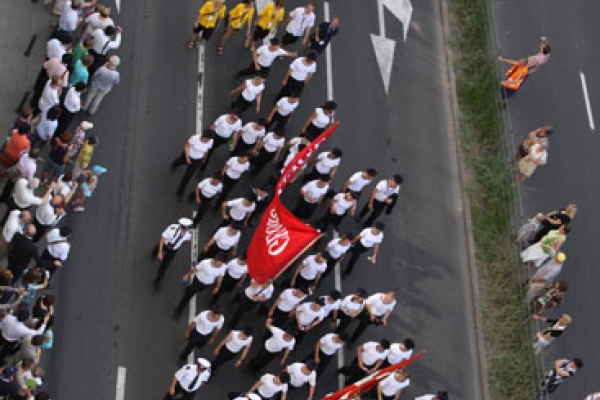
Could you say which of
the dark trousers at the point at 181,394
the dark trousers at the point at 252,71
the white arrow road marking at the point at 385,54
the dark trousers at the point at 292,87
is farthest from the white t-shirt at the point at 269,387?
the white arrow road marking at the point at 385,54

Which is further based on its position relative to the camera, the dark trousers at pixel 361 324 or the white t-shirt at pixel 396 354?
the dark trousers at pixel 361 324

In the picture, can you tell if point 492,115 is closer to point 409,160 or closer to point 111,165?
point 409,160

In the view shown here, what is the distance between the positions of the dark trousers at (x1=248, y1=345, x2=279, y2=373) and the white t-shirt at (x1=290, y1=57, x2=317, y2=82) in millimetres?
6376

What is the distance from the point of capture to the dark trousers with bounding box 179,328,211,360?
19094 mm

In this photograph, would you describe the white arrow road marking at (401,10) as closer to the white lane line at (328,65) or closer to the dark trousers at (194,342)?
the white lane line at (328,65)

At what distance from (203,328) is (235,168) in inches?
142

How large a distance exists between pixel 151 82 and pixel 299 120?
3387 millimetres

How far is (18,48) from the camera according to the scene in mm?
22516

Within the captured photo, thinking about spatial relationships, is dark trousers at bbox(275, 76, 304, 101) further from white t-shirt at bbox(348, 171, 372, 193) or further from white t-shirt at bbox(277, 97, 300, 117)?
white t-shirt at bbox(348, 171, 372, 193)

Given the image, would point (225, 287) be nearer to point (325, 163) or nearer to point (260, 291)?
point (260, 291)

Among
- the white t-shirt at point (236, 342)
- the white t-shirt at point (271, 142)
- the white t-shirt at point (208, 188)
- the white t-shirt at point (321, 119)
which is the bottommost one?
the white t-shirt at point (236, 342)

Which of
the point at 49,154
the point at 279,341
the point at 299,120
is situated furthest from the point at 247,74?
the point at 279,341

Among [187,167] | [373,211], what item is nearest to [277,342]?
[187,167]

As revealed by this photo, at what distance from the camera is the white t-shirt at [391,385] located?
64.1 feet
